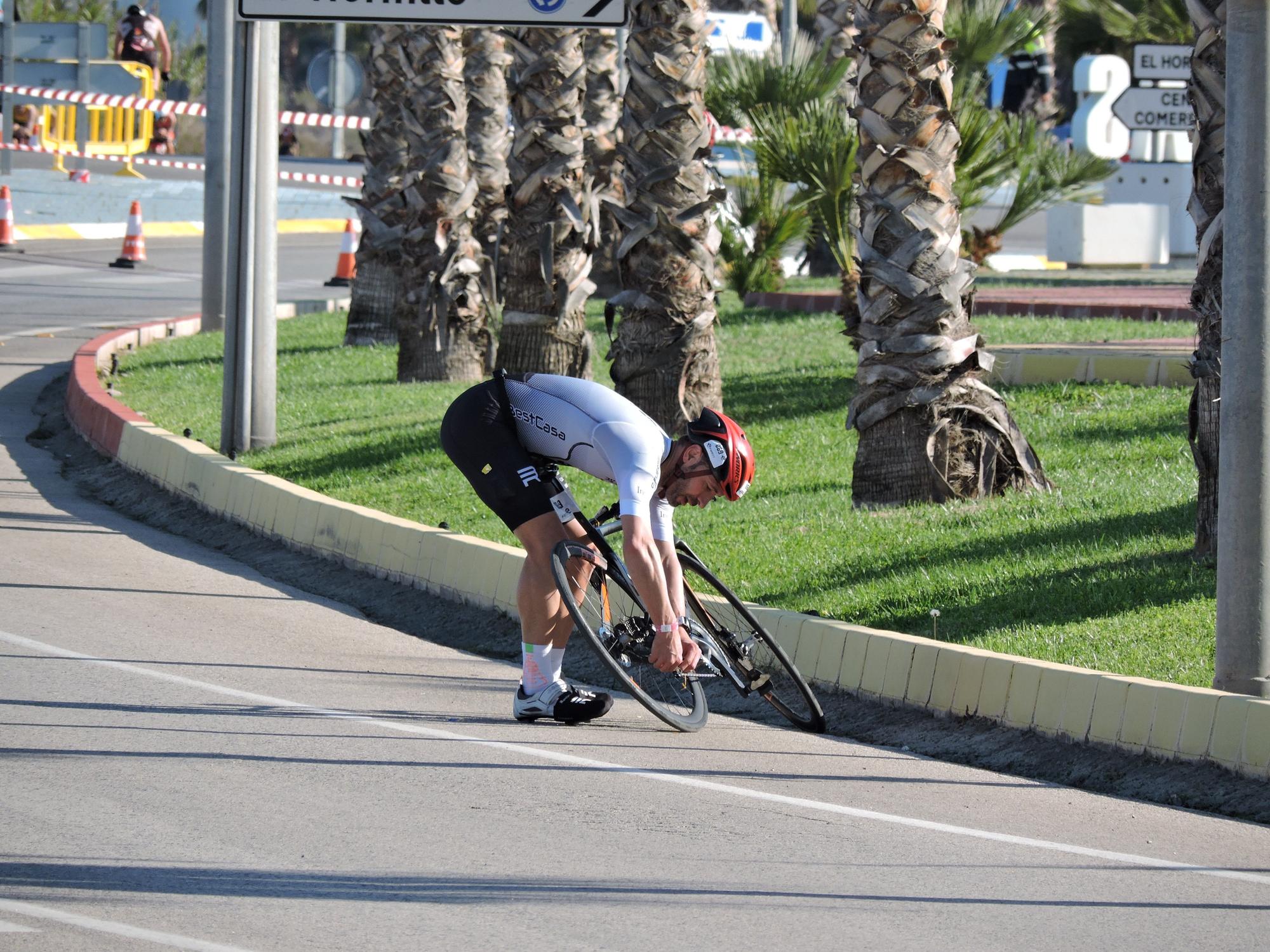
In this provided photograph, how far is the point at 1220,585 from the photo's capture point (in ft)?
23.2

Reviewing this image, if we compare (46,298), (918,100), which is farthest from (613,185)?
(918,100)

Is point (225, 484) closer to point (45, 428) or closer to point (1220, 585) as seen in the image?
point (45, 428)

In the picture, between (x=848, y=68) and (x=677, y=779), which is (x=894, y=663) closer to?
(x=677, y=779)

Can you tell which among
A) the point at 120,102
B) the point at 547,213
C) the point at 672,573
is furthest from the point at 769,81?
the point at 120,102

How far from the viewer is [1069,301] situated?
1839cm

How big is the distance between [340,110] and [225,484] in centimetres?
2870

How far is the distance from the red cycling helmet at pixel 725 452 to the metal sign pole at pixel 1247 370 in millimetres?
1818

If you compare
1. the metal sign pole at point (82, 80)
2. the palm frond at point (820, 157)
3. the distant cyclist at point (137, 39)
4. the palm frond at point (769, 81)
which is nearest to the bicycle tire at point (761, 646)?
the palm frond at point (820, 157)

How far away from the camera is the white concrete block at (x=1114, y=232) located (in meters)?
26.1

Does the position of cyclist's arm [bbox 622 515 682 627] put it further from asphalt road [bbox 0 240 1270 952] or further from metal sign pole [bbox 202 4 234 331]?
metal sign pole [bbox 202 4 234 331]

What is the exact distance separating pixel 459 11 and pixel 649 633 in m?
5.54

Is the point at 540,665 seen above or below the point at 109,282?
below

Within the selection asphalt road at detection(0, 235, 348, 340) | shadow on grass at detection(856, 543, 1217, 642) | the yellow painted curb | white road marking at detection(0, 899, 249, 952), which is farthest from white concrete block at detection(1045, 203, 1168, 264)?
white road marking at detection(0, 899, 249, 952)

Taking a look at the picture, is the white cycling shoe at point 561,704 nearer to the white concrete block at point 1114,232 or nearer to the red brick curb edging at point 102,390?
the red brick curb edging at point 102,390
